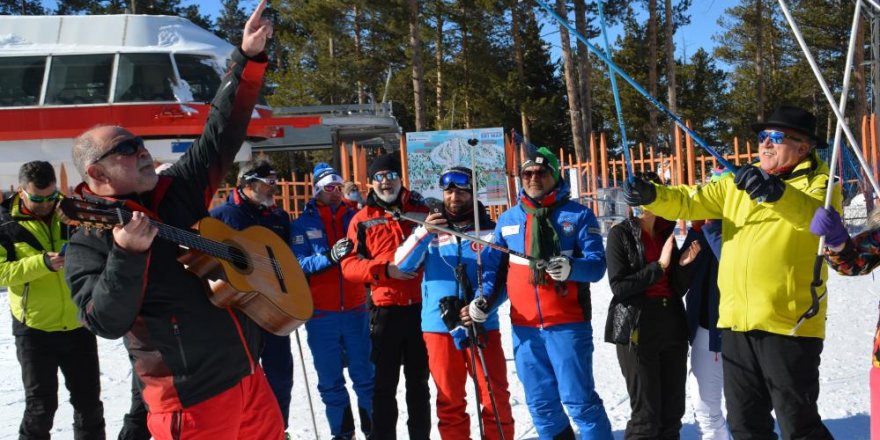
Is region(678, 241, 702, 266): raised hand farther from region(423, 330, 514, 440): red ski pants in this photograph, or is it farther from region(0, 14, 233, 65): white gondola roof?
region(0, 14, 233, 65): white gondola roof

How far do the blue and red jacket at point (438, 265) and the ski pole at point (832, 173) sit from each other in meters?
1.63

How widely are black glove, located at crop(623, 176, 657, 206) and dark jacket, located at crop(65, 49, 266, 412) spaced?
1.61 m

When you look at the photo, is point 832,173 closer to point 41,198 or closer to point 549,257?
point 549,257

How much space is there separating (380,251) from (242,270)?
1.95 m

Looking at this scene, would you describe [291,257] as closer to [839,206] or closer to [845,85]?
[845,85]

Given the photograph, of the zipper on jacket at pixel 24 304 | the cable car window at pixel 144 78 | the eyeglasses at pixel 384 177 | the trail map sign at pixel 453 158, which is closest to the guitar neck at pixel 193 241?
the eyeglasses at pixel 384 177

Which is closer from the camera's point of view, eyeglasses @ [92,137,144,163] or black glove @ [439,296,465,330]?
eyeglasses @ [92,137,144,163]

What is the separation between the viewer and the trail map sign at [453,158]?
11297mm

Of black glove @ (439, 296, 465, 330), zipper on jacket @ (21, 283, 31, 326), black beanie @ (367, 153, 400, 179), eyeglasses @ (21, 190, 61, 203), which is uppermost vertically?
black beanie @ (367, 153, 400, 179)

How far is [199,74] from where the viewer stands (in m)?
13.6

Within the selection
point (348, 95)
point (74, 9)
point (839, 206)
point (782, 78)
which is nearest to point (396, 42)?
point (348, 95)

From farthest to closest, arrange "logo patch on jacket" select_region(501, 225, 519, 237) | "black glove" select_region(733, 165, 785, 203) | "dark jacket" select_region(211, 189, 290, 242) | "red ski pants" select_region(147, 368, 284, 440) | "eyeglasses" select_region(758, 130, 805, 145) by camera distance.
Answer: "dark jacket" select_region(211, 189, 290, 242) < "logo patch on jacket" select_region(501, 225, 519, 237) < "eyeglasses" select_region(758, 130, 805, 145) < "black glove" select_region(733, 165, 785, 203) < "red ski pants" select_region(147, 368, 284, 440)

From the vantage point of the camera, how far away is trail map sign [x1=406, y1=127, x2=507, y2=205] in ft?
37.1

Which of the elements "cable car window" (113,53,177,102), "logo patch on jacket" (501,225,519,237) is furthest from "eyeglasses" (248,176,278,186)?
"cable car window" (113,53,177,102)
